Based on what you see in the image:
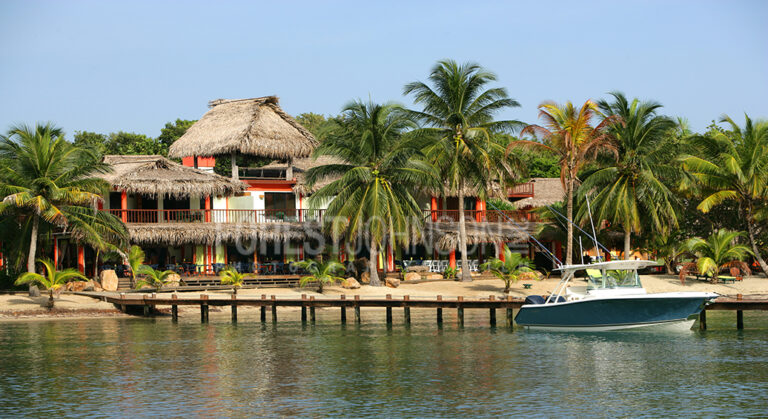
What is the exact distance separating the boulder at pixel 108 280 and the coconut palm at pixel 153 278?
1.07 m

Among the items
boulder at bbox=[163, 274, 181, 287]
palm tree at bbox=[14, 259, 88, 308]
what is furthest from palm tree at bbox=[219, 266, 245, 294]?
palm tree at bbox=[14, 259, 88, 308]

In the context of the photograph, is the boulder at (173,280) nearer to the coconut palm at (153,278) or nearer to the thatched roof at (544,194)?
the coconut palm at (153,278)

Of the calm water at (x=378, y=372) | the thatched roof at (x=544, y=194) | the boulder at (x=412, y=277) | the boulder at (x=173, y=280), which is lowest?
the calm water at (x=378, y=372)

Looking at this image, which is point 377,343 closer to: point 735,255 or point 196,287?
point 196,287

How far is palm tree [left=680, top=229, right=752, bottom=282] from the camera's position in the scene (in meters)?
40.2

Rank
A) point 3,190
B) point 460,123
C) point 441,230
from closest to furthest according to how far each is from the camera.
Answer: point 3,190, point 460,123, point 441,230

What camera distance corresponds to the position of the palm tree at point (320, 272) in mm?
40062

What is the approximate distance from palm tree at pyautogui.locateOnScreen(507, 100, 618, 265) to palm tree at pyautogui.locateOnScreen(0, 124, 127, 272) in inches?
736

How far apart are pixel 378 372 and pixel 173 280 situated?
19.2 meters

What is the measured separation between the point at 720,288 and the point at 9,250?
106 ft

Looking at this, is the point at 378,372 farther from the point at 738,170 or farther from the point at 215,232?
the point at 738,170

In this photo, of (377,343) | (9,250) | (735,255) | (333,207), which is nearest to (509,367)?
(377,343)

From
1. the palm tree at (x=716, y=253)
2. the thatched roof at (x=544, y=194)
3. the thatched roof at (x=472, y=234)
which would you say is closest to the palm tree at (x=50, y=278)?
the thatched roof at (x=472, y=234)

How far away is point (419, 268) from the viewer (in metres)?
46.2
